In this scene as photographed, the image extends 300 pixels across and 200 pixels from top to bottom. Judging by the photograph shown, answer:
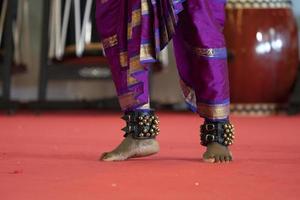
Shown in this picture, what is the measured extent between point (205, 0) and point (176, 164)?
18.5 inches

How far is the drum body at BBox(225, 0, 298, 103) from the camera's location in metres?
4.25

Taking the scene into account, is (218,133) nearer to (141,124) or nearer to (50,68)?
(141,124)

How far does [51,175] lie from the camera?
64.5 inches

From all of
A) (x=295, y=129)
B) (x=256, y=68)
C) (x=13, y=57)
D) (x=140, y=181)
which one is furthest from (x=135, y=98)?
(x=13, y=57)

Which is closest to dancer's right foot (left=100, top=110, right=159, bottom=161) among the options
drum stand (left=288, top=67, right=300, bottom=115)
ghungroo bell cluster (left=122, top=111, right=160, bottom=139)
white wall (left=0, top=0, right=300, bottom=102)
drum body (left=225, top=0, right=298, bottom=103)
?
ghungroo bell cluster (left=122, top=111, right=160, bottom=139)

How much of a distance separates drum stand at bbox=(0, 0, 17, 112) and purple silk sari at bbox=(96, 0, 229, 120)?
248 cm

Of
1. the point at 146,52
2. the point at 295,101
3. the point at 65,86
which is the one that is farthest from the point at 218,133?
the point at 65,86

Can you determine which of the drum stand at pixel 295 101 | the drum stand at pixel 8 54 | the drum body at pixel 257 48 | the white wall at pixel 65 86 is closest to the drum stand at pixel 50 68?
the drum stand at pixel 8 54

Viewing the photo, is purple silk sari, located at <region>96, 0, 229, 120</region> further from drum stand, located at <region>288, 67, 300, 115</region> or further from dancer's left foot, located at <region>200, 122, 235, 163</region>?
drum stand, located at <region>288, 67, 300, 115</region>

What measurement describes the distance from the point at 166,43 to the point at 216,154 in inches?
13.7

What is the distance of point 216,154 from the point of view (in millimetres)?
1950

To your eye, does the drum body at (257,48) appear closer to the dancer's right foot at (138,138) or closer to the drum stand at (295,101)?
the drum stand at (295,101)

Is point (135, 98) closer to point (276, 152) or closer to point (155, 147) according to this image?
point (155, 147)

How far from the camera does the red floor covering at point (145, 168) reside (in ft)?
4.52
